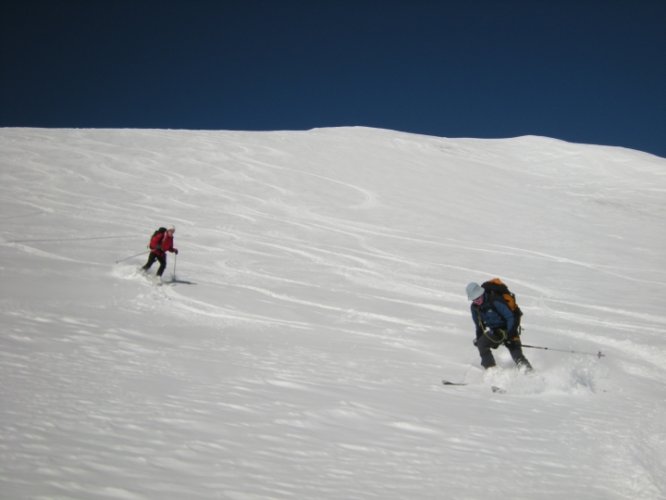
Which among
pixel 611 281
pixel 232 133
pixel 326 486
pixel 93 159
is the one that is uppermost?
pixel 232 133

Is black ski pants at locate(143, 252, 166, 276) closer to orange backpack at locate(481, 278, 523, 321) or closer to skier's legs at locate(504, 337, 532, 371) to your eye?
orange backpack at locate(481, 278, 523, 321)

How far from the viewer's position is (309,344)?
8078mm

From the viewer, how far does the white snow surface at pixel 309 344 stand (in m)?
3.45

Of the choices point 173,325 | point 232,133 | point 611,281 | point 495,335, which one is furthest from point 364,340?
point 232,133

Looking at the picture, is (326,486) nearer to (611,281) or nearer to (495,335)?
(495,335)

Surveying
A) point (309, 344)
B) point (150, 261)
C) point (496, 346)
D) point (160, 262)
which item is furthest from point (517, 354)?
point (150, 261)

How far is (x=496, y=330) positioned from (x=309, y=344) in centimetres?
275

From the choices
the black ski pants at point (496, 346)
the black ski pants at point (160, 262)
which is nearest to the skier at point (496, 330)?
the black ski pants at point (496, 346)

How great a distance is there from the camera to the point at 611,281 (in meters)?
16.3

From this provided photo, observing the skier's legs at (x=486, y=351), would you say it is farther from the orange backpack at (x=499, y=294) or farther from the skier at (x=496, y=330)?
the orange backpack at (x=499, y=294)

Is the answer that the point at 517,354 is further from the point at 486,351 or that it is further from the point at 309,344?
the point at 309,344

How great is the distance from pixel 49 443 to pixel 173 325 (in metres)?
5.35

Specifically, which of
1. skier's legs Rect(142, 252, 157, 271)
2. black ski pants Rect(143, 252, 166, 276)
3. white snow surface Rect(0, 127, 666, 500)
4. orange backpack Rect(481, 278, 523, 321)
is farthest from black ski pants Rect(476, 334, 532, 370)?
skier's legs Rect(142, 252, 157, 271)

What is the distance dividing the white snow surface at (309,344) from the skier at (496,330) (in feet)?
1.19
